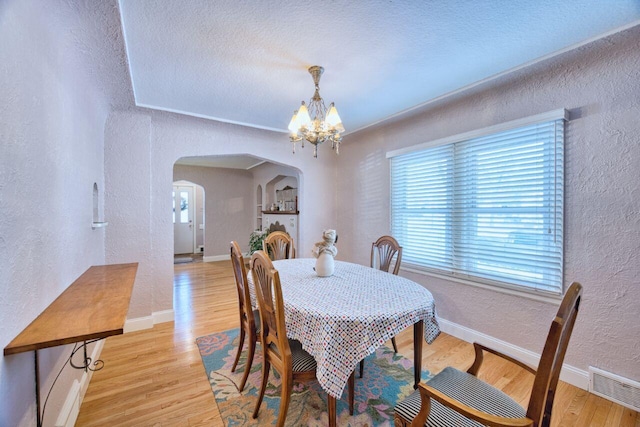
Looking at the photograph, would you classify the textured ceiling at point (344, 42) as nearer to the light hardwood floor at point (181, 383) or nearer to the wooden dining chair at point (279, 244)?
the wooden dining chair at point (279, 244)

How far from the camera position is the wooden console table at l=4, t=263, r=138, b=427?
99cm

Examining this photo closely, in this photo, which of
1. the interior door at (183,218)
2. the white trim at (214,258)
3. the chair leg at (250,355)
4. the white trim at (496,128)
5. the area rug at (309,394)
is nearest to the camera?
the area rug at (309,394)

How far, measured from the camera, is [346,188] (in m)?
4.26

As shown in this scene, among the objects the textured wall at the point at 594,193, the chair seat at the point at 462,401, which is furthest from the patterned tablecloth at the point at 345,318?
the textured wall at the point at 594,193

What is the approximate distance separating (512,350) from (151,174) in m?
4.03

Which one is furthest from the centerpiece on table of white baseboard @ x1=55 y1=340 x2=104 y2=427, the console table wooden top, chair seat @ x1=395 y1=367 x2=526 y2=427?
white baseboard @ x1=55 y1=340 x2=104 y2=427

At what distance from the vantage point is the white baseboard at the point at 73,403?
148cm

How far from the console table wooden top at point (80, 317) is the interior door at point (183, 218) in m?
6.66

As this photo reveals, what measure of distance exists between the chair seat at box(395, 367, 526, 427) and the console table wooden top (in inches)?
49.7

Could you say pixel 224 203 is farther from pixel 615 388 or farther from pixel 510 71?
pixel 615 388

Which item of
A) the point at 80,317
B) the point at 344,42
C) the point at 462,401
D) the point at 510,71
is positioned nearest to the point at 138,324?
the point at 80,317

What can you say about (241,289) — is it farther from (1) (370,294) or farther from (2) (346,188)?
(2) (346,188)

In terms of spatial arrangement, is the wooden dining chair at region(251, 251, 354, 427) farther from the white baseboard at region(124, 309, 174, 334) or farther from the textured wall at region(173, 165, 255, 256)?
A: the textured wall at region(173, 165, 255, 256)

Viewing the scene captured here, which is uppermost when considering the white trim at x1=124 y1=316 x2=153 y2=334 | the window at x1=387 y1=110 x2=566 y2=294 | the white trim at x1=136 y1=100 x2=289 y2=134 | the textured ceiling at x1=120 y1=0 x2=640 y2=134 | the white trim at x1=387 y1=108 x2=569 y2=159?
the textured ceiling at x1=120 y1=0 x2=640 y2=134
